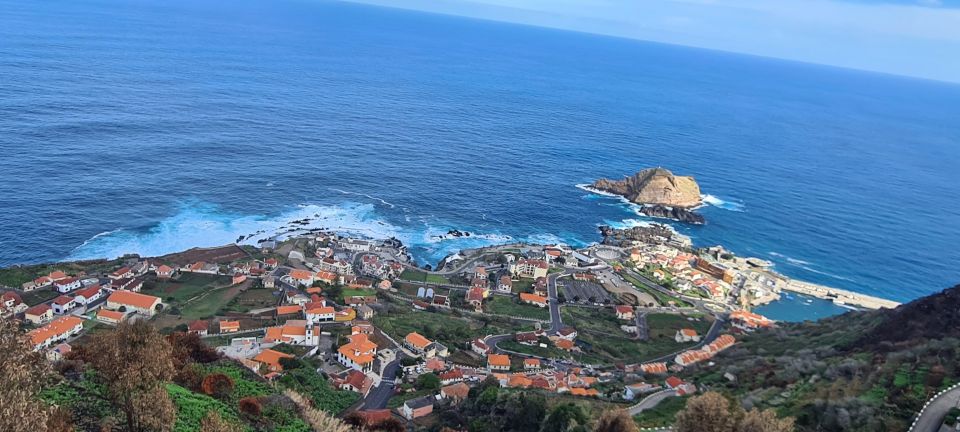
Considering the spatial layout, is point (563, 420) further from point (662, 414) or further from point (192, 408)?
point (192, 408)

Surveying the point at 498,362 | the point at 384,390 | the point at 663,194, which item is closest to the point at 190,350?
the point at 384,390

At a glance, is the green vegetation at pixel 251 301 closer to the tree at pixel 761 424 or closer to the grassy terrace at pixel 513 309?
the grassy terrace at pixel 513 309

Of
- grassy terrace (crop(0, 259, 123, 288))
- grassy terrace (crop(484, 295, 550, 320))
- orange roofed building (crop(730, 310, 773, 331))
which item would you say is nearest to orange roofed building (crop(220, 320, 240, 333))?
grassy terrace (crop(0, 259, 123, 288))

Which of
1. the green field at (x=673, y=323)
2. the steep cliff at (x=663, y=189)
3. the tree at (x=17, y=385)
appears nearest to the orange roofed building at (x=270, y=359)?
the tree at (x=17, y=385)

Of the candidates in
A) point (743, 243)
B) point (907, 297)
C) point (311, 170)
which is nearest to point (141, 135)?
point (311, 170)

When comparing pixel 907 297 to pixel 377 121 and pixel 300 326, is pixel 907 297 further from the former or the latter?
pixel 377 121

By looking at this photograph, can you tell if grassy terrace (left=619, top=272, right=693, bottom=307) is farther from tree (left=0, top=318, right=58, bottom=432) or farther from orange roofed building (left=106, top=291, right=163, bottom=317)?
tree (left=0, top=318, right=58, bottom=432)
